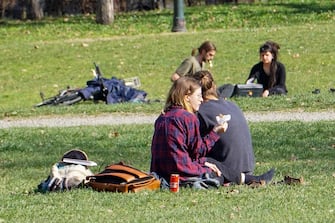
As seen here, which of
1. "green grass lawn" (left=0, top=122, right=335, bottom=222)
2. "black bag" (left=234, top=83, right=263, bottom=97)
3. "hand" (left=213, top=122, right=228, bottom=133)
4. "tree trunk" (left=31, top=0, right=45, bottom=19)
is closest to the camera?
"green grass lawn" (left=0, top=122, right=335, bottom=222)

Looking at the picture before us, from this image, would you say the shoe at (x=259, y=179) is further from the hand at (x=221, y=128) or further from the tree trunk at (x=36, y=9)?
the tree trunk at (x=36, y=9)

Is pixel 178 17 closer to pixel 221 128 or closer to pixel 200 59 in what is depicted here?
pixel 200 59

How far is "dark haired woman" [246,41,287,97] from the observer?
15156 millimetres

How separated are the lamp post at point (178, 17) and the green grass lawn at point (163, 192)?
40.4 ft

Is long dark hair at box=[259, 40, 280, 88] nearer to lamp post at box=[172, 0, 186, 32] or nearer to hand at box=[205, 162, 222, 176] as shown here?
hand at box=[205, 162, 222, 176]

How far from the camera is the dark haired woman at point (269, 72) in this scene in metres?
15.2

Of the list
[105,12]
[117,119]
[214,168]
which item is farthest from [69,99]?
[105,12]

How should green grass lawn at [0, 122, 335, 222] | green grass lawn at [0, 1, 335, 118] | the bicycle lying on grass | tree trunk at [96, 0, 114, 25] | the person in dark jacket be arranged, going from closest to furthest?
1. green grass lawn at [0, 122, 335, 222]
2. the person in dark jacket
3. the bicycle lying on grass
4. green grass lawn at [0, 1, 335, 118]
5. tree trunk at [96, 0, 114, 25]

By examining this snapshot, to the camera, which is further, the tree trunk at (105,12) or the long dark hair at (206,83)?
the tree trunk at (105,12)

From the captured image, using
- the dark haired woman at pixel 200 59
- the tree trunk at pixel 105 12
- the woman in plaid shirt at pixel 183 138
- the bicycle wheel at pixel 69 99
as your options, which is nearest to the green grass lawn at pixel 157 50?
the tree trunk at pixel 105 12

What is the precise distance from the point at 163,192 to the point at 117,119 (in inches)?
273

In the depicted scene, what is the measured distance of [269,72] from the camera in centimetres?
1559

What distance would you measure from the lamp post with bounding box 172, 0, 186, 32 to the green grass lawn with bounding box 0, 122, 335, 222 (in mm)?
12323

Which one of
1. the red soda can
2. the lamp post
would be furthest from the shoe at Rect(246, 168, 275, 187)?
the lamp post
